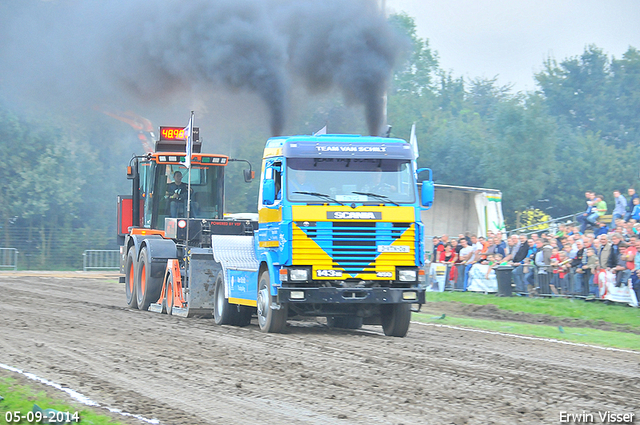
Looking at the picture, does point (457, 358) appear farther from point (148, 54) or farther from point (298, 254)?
point (148, 54)

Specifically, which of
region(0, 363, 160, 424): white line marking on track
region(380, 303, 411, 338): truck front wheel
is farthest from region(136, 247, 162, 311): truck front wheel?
region(0, 363, 160, 424): white line marking on track

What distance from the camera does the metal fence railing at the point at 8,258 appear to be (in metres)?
40.5

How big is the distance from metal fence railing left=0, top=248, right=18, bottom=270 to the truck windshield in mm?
30983

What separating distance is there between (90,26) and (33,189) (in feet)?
83.5

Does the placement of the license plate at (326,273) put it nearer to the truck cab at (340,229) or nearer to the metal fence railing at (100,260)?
the truck cab at (340,229)

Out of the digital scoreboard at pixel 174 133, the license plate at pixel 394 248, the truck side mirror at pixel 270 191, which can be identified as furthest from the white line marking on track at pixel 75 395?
the digital scoreboard at pixel 174 133

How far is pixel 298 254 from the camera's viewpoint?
12.6m

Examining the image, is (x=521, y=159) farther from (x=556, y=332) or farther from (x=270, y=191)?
(x=270, y=191)

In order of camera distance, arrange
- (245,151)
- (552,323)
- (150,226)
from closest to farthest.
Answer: (552,323), (150,226), (245,151)

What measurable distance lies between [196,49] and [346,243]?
919 cm

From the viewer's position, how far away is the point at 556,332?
15.4 m

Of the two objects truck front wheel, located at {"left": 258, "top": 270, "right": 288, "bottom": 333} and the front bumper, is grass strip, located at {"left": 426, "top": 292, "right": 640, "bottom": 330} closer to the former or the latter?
the front bumper

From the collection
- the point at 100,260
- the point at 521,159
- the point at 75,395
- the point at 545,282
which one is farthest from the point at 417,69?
the point at 75,395

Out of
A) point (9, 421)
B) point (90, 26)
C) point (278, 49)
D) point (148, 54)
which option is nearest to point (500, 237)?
point (278, 49)
